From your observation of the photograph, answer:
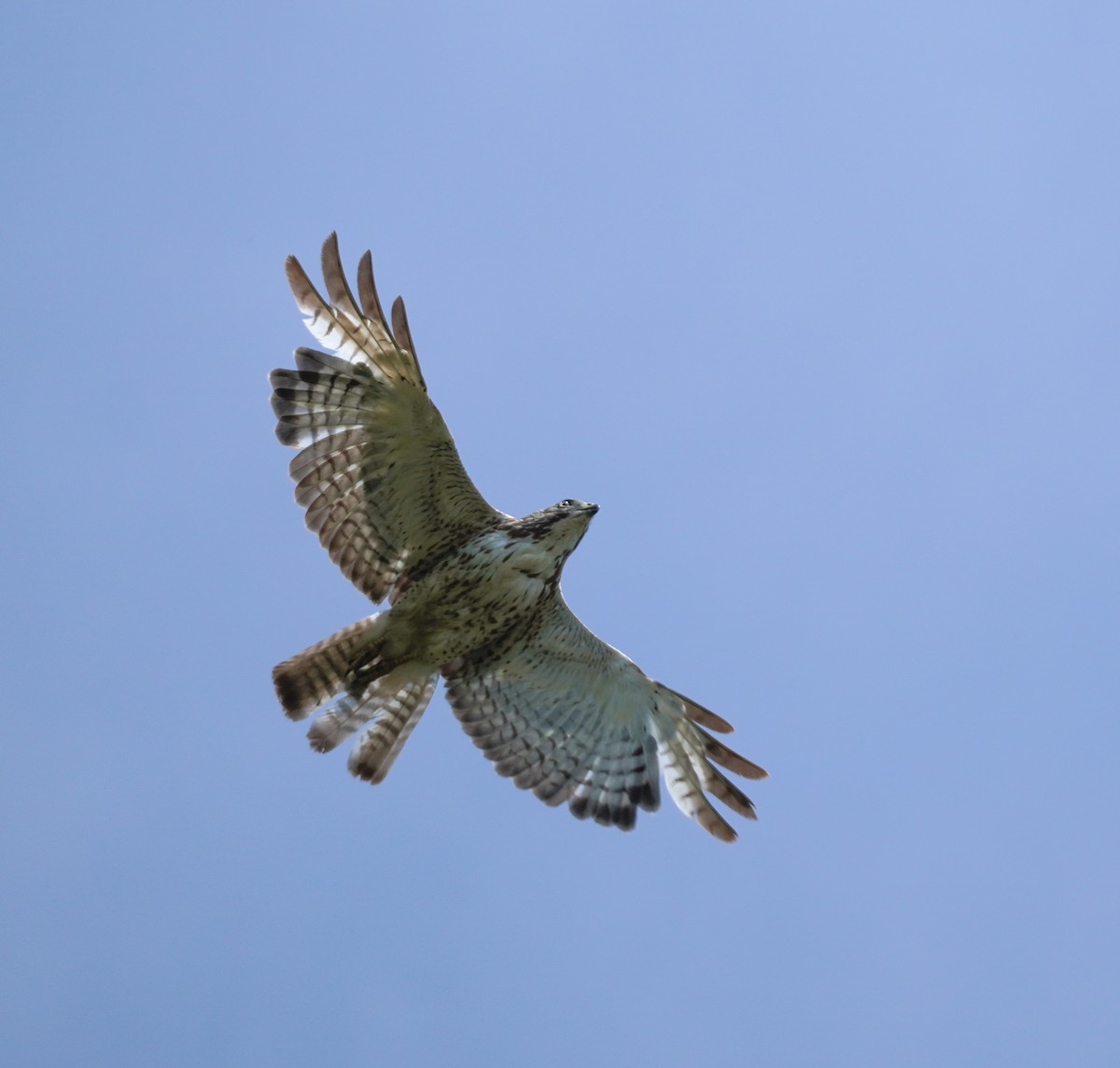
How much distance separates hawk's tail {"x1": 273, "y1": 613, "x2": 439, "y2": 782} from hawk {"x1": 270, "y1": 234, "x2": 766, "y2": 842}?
1 centimetres

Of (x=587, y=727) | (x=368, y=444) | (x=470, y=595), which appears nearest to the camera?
(x=368, y=444)

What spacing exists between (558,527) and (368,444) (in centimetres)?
137

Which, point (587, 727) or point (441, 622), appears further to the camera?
point (587, 727)

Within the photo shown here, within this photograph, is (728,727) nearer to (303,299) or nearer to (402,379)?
(402,379)

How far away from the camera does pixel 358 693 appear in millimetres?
9242

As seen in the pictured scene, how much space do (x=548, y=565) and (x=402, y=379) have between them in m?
1.57

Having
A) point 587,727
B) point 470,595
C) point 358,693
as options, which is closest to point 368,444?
point 470,595

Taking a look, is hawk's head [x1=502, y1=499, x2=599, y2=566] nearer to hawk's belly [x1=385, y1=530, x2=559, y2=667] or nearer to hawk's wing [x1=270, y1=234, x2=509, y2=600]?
hawk's belly [x1=385, y1=530, x2=559, y2=667]

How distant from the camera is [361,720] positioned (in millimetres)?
9273

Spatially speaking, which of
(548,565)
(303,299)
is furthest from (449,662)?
(303,299)

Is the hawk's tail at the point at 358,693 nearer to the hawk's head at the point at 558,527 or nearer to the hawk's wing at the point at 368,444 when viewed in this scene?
the hawk's wing at the point at 368,444

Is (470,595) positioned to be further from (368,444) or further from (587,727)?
(587,727)

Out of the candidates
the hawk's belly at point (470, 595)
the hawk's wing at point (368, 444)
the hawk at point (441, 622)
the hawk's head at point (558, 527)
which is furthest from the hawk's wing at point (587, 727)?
the hawk's wing at point (368, 444)

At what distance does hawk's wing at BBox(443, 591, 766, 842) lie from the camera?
966 cm
